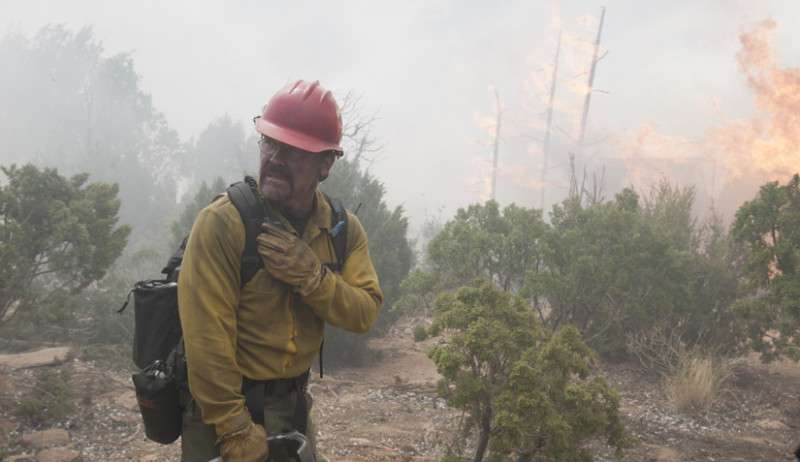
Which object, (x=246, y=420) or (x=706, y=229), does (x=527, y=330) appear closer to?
(x=246, y=420)

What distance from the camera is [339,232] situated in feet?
7.60

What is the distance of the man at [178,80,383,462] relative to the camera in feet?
6.07

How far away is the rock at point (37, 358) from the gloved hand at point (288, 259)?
628 centimetres

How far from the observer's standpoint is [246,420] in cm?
189

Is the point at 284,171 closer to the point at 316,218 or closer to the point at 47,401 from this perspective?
the point at 316,218

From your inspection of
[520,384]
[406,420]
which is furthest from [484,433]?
[406,420]

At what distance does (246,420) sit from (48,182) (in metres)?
6.34

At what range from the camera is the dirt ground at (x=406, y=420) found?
540 centimetres

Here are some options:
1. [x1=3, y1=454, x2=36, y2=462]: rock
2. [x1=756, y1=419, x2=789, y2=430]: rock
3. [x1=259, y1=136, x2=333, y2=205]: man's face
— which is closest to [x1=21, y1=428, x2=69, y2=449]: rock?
[x1=3, y1=454, x2=36, y2=462]: rock

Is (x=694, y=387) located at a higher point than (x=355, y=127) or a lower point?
lower

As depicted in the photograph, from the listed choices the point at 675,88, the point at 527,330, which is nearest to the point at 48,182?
the point at 527,330

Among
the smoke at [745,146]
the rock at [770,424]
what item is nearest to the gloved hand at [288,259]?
the rock at [770,424]

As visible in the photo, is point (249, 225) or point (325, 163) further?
point (325, 163)

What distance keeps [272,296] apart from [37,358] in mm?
6675
